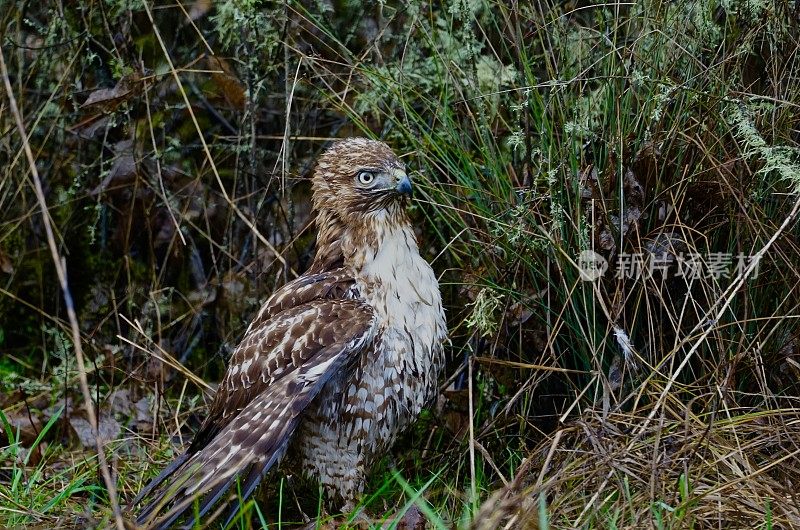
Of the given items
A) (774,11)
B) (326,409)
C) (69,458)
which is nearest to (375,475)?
(326,409)

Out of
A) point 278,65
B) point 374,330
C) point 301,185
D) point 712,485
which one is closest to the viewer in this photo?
point 712,485

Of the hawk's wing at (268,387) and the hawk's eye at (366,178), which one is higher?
the hawk's eye at (366,178)

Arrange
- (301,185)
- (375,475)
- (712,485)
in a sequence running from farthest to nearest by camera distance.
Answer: (301,185) < (375,475) < (712,485)

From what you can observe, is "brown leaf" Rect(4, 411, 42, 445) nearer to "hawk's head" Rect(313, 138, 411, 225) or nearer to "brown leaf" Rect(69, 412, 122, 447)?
"brown leaf" Rect(69, 412, 122, 447)

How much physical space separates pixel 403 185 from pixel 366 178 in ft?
0.70

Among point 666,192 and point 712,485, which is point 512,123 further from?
point 712,485

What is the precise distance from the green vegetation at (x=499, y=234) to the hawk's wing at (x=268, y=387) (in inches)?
11.3

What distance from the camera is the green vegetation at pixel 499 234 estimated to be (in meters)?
3.61

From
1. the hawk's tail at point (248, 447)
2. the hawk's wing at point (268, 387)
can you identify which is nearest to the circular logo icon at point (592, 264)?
the hawk's wing at point (268, 387)

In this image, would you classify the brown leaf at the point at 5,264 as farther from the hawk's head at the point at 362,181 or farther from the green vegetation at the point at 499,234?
the hawk's head at the point at 362,181

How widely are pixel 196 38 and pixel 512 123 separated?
6.37ft

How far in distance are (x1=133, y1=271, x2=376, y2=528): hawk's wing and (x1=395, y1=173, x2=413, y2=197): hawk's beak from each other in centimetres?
42

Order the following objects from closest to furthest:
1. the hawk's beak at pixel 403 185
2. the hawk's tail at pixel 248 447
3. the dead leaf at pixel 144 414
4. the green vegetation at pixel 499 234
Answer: the hawk's tail at pixel 248 447 → the green vegetation at pixel 499 234 → the hawk's beak at pixel 403 185 → the dead leaf at pixel 144 414

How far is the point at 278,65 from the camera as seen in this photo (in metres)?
4.75
